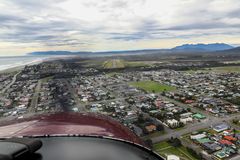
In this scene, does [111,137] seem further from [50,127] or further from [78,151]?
[50,127]

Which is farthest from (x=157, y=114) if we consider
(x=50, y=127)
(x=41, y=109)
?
(x=50, y=127)

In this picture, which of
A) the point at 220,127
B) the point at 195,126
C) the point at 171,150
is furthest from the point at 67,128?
the point at 220,127

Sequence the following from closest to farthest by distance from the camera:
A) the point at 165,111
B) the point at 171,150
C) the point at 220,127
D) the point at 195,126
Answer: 1. the point at 171,150
2. the point at 220,127
3. the point at 195,126
4. the point at 165,111

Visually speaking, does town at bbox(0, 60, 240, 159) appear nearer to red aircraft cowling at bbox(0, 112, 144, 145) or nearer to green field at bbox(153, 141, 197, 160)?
green field at bbox(153, 141, 197, 160)

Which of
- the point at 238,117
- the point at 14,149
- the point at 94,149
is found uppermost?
the point at 14,149

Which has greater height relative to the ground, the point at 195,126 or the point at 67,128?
the point at 67,128

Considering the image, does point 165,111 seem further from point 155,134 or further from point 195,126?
point 155,134

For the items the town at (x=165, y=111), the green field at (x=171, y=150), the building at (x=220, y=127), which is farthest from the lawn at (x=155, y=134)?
the building at (x=220, y=127)

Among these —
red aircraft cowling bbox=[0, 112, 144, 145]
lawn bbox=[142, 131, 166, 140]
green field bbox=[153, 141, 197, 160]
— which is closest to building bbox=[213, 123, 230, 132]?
lawn bbox=[142, 131, 166, 140]
